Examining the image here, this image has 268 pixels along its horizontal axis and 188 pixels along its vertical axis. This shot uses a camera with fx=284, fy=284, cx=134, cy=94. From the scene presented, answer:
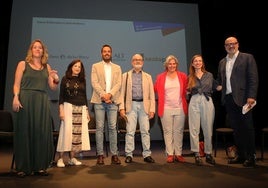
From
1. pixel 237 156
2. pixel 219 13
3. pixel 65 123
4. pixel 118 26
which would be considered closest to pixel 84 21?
pixel 118 26

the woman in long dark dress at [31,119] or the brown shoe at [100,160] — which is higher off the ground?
the woman in long dark dress at [31,119]

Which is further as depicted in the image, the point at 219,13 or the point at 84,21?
the point at 219,13

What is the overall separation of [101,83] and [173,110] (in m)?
1.05

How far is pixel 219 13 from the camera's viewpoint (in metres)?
7.12

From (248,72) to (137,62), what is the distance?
147 centimetres

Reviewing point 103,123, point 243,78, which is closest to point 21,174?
point 103,123

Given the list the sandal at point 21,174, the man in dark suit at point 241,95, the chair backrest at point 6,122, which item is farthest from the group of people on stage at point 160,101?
the chair backrest at point 6,122

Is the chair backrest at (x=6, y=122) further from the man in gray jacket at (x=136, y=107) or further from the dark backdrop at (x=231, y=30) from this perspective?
the dark backdrop at (x=231, y=30)

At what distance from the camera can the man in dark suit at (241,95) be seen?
353 cm

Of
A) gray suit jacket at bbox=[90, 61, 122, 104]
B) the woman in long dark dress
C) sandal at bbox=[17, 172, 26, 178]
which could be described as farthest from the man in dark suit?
sandal at bbox=[17, 172, 26, 178]

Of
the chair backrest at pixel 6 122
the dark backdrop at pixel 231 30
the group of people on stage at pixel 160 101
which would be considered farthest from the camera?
the dark backdrop at pixel 231 30

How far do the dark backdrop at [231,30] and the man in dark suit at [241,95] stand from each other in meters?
3.46

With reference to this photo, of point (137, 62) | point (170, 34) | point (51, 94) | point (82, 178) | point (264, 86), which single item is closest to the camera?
point (82, 178)

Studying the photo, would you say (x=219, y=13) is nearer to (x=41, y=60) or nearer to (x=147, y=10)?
(x=147, y=10)
